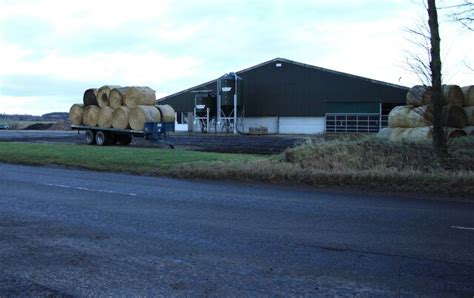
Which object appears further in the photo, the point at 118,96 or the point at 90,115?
the point at 90,115

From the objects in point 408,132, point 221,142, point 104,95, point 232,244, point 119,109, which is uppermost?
point 104,95

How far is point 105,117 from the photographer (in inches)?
1264

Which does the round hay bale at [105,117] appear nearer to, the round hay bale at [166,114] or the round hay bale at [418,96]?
the round hay bale at [166,114]

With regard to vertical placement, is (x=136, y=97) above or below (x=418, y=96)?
above

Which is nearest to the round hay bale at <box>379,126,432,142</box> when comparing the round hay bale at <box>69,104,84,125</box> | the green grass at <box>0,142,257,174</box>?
the green grass at <box>0,142,257,174</box>

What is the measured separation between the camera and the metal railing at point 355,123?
168 ft

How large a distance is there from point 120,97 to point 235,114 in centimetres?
2463

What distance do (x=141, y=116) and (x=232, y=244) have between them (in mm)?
24052

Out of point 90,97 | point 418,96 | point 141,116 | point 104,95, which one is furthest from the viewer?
point 90,97

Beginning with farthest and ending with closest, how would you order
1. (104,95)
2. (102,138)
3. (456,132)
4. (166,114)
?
(104,95)
(102,138)
(166,114)
(456,132)

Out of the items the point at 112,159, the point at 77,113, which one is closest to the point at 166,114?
the point at 77,113

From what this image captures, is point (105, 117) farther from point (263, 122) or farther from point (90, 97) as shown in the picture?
point (263, 122)

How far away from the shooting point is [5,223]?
8.35 m

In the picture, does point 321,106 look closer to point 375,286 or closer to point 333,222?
point 333,222
